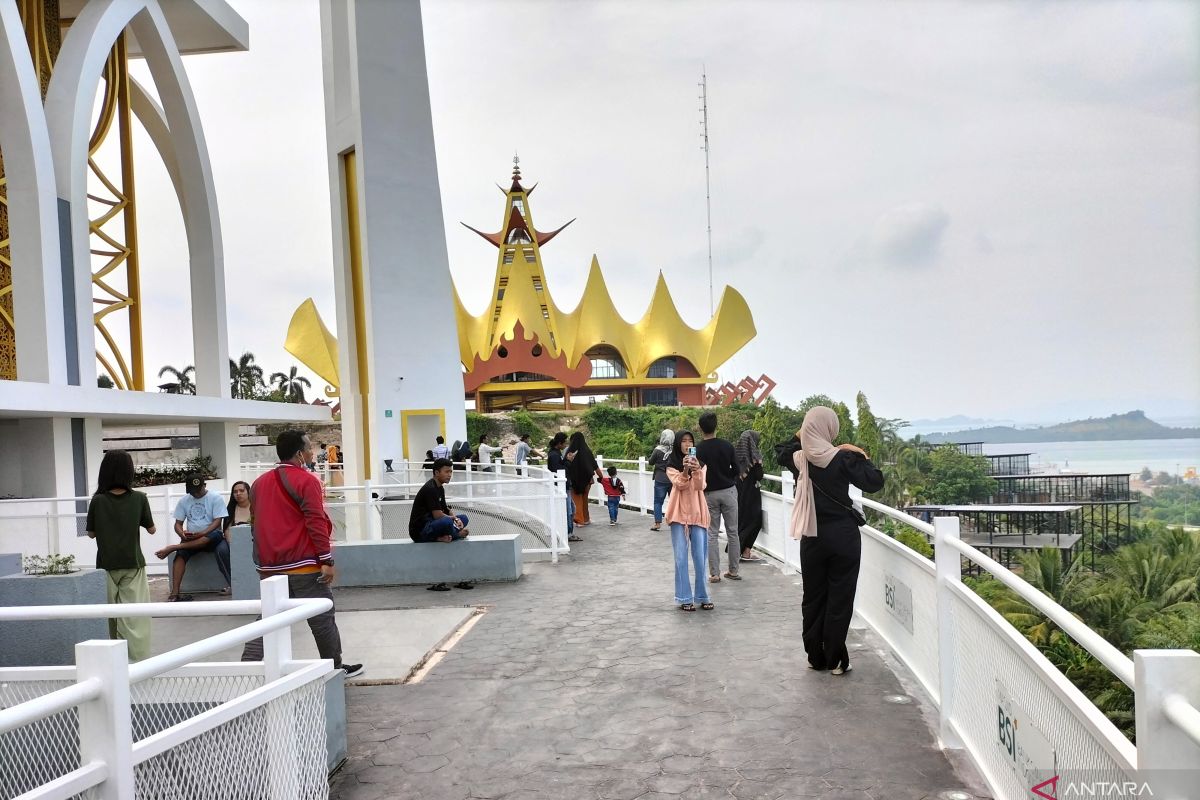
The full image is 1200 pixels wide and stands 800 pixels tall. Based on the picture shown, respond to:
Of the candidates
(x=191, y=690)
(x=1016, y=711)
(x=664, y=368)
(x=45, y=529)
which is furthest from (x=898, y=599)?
(x=664, y=368)

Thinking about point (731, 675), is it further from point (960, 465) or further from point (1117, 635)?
point (960, 465)

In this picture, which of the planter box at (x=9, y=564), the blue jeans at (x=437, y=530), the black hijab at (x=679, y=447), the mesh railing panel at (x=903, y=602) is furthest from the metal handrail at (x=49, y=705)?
the blue jeans at (x=437, y=530)

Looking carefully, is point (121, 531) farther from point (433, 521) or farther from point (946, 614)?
Result: point (946, 614)

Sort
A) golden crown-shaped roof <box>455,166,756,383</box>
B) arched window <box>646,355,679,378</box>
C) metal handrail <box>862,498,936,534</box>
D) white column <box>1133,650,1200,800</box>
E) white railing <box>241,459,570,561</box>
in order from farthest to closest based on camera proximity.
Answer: arched window <box>646,355,679,378</box> → golden crown-shaped roof <box>455,166,756,383</box> → white railing <box>241,459,570,561</box> → metal handrail <box>862,498,936,534</box> → white column <box>1133,650,1200,800</box>

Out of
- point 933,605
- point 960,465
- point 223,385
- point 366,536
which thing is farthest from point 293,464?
point 960,465

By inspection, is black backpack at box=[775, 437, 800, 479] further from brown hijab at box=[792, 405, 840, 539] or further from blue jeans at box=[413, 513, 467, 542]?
blue jeans at box=[413, 513, 467, 542]

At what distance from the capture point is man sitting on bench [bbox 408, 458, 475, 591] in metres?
8.74

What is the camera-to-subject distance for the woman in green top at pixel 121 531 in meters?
5.69

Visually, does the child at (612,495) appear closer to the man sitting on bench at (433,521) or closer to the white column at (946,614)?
the man sitting on bench at (433,521)

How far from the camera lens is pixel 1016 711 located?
10.3ft

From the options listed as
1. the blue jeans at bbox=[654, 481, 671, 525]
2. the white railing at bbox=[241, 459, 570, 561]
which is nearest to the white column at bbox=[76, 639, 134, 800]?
the white railing at bbox=[241, 459, 570, 561]

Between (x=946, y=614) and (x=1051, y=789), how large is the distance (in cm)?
136

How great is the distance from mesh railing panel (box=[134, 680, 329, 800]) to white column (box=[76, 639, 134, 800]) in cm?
21

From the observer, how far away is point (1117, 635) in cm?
1761
